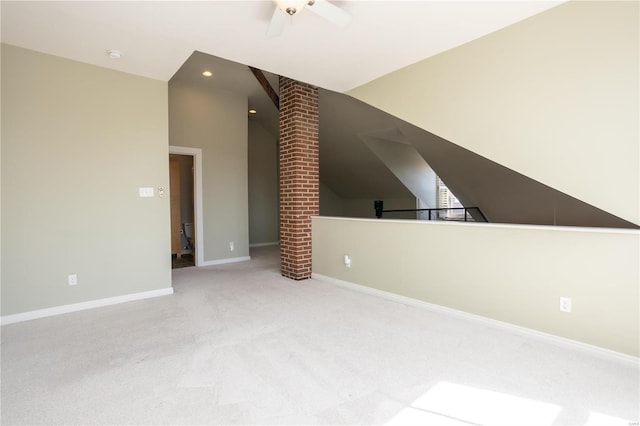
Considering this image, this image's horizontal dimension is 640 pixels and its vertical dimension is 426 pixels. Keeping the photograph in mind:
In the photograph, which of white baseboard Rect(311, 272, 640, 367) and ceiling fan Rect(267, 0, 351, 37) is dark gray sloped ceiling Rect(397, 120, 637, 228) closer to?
white baseboard Rect(311, 272, 640, 367)

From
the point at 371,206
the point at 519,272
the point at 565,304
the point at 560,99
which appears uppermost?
the point at 560,99

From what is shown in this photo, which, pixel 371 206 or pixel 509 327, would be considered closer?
pixel 509 327

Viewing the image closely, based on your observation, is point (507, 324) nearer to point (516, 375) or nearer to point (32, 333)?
point (516, 375)

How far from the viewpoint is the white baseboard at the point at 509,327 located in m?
2.26

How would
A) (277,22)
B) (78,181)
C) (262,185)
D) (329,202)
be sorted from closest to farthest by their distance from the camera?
(277,22) < (78,181) < (262,185) < (329,202)

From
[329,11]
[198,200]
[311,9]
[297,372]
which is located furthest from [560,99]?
[198,200]

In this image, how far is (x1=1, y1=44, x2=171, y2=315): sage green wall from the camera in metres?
3.09

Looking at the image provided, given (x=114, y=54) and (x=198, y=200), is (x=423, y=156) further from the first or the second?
(x=114, y=54)

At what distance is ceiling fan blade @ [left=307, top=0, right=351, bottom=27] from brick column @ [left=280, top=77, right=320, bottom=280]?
218 centimetres

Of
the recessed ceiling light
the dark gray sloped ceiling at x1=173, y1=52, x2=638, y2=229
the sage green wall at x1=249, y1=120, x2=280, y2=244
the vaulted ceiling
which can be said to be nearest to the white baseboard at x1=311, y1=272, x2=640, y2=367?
the dark gray sloped ceiling at x1=173, y1=52, x2=638, y2=229

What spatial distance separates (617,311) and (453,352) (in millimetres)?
1163

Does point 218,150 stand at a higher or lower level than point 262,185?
higher

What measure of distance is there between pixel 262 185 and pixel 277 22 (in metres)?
5.81

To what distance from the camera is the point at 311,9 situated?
2.22 m
